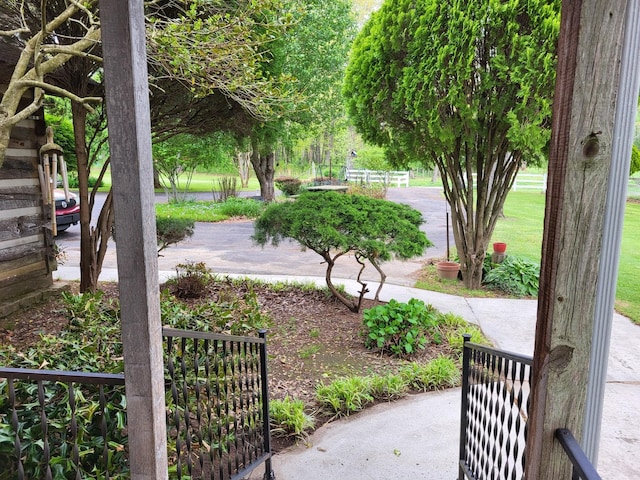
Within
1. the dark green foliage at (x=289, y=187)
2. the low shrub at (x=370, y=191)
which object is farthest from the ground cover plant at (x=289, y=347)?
the dark green foliage at (x=289, y=187)

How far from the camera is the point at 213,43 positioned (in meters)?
3.07

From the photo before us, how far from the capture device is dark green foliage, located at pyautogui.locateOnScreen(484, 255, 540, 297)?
589 cm

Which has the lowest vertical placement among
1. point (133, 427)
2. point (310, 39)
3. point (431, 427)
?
point (431, 427)

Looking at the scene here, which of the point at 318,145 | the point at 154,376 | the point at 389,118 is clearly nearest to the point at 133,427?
the point at 154,376

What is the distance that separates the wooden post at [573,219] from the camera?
948 millimetres

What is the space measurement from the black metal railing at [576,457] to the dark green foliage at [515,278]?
5.21m

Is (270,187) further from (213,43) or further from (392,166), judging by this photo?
(213,43)

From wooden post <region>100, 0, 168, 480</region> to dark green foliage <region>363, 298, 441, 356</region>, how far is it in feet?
9.62

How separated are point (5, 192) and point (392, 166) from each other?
4698mm

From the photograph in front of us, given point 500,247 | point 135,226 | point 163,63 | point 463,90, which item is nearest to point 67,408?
point 135,226

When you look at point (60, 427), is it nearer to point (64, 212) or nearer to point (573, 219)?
point (573, 219)

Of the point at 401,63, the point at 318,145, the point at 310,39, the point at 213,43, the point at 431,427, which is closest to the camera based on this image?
the point at 431,427

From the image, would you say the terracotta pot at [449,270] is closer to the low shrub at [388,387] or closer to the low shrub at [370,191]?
the low shrub at [388,387]

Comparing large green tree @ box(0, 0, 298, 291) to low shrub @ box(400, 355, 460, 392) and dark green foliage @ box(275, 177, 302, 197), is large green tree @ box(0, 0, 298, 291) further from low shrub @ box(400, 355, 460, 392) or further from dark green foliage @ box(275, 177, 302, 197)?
dark green foliage @ box(275, 177, 302, 197)
